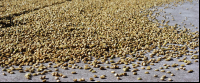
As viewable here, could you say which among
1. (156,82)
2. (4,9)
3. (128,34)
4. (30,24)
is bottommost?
(156,82)

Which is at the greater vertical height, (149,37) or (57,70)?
(149,37)

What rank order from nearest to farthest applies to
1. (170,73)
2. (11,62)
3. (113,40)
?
(170,73)
(11,62)
(113,40)

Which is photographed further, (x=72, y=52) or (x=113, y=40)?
(x=113, y=40)

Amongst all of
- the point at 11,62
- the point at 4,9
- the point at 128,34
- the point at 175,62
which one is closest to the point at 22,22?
the point at 4,9

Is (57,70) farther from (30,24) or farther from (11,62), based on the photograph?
(30,24)

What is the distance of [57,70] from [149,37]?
10.0 feet

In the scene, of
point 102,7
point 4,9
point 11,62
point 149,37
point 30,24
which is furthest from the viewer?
point 102,7

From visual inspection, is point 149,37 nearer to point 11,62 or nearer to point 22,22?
point 11,62

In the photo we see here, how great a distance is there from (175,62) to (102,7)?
244 inches

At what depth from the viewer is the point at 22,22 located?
700 cm

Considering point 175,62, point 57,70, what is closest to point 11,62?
point 57,70

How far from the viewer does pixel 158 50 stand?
4.95m

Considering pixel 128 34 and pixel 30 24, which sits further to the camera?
pixel 30 24

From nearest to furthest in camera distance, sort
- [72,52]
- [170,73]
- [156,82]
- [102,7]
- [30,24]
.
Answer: [156,82] < [170,73] < [72,52] < [30,24] < [102,7]
